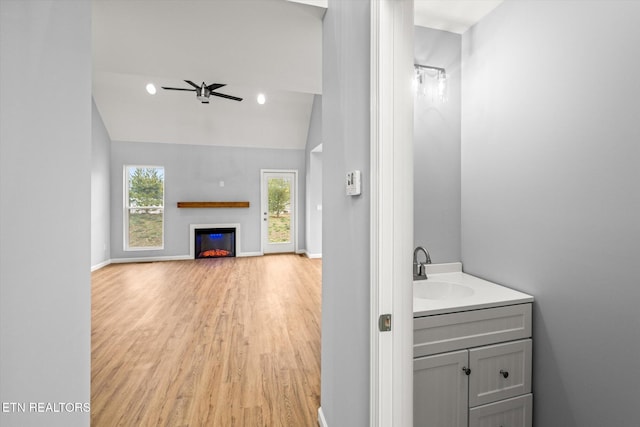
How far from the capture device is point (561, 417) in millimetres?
1479

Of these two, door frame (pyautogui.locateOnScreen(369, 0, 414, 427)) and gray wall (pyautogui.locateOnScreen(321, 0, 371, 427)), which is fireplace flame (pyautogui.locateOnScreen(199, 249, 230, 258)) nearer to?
gray wall (pyautogui.locateOnScreen(321, 0, 371, 427))

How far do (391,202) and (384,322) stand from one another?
0.39 meters

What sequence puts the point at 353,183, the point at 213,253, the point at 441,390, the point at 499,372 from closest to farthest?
the point at 353,183 → the point at 441,390 → the point at 499,372 → the point at 213,253

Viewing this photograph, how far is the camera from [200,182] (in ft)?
21.8

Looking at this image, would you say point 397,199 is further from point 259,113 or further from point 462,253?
point 259,113

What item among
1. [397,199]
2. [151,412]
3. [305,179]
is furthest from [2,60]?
[305,179]

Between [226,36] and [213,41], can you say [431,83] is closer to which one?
[226,36]

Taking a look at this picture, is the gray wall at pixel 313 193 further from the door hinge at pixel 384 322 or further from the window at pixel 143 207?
the door hinge at pixel 384 322

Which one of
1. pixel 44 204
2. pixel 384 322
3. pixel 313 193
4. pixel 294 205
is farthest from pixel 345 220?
pixel 294 205

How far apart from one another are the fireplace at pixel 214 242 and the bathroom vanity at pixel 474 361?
5.95 metres

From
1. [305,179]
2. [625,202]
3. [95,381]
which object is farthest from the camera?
[305,179]

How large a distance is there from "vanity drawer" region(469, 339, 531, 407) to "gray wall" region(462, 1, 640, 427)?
0.28ft

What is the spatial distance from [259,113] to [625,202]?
613 cm

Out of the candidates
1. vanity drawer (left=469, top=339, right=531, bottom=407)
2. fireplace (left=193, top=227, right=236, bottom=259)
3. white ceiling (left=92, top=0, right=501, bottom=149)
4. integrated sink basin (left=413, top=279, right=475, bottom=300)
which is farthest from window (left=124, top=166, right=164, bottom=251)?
vanity drawer (left=469, top=339, right=531, bottom=407)
